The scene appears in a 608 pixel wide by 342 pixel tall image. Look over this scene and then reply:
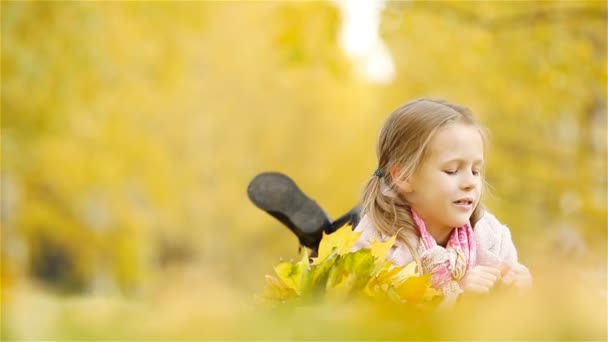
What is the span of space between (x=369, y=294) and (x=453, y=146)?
880mm

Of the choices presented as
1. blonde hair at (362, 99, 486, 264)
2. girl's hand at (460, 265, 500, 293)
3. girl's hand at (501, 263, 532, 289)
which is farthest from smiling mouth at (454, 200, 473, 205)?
girl's hand at (460, 265, 500, 293)

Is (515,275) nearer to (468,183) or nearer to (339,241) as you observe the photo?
(468,183)

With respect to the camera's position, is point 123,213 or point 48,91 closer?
point 48,91

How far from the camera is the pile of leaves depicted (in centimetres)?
157

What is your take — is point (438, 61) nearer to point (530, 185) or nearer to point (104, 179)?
point (530, 185)


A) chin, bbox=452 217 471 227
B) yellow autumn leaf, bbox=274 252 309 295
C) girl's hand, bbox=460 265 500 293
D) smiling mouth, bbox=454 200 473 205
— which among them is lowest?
yellow autumn leaf, bbox=274 252 309 295

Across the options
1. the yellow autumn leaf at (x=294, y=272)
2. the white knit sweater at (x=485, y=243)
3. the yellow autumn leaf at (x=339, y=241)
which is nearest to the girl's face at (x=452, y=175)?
the white knit sweater at (x=485, y=243)

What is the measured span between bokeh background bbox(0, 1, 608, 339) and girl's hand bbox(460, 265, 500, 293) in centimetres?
11

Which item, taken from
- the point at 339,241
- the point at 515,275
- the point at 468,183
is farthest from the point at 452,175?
the point at 339,241

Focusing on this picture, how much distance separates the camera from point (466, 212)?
240cm

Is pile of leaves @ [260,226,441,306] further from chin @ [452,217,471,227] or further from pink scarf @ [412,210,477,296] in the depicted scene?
chin @ [452,217,471,227]

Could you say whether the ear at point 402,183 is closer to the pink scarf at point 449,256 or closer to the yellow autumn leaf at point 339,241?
the pink scarf at point 449,256

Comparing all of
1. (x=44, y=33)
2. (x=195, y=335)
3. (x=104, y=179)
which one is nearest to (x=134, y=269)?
(x=104, y=179)

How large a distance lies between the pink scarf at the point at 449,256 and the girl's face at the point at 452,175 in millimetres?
53
